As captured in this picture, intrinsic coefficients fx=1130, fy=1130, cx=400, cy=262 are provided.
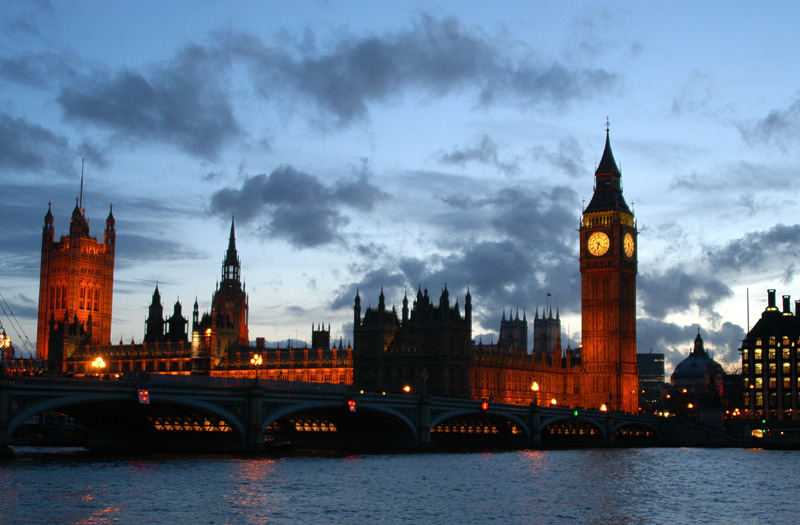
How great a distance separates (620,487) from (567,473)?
9.36 meters

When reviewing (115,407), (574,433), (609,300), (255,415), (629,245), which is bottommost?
(574,433)

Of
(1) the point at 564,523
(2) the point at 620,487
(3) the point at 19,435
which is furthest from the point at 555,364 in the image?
(1) the point at 564,523

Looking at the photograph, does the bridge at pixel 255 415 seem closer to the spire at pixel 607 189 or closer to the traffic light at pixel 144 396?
the traffic light at pixel 144 396

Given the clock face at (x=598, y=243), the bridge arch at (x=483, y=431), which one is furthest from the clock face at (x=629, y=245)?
the bridge arch at (x=483, y=431)

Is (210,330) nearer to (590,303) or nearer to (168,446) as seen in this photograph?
(590,303)

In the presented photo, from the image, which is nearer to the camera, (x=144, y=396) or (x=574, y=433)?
(x=144, y=396)

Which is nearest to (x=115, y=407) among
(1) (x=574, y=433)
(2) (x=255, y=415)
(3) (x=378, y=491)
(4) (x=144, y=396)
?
(4) (x=144, y=396)

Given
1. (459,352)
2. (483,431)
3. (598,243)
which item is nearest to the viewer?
(483,431)

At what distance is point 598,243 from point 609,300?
891 cm

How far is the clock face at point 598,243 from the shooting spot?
16988 centimetres

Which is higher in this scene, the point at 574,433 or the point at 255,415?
the point at 255,415

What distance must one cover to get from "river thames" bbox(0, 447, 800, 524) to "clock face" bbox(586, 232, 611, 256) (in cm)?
8218

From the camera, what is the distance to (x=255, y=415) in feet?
254

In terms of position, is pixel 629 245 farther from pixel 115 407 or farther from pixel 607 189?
pixel 115 407
